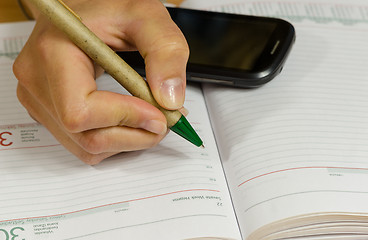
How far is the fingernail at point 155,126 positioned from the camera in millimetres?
502

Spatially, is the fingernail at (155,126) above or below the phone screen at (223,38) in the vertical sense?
above

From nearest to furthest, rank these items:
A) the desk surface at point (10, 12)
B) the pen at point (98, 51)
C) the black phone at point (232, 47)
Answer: the pen at point (98, 51) → the black phone at point (232, 47) → the desk surface at point (10, 12)

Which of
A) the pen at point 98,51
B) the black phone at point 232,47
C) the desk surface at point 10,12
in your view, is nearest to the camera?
the pen at point 98,51

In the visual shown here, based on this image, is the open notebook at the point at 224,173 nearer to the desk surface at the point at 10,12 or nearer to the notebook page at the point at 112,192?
the notebook page at the point at 112,192

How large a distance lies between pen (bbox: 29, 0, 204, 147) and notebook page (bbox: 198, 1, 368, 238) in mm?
100

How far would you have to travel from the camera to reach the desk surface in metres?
0.80

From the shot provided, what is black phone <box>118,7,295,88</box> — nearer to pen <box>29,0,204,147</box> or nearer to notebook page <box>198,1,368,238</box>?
notebook page <box>198,1,368,238</box>

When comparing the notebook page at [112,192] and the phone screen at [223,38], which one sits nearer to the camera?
the notebook page at [112,192]

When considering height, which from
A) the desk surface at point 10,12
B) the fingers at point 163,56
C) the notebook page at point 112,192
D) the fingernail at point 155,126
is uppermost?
the fingers at point 163,56

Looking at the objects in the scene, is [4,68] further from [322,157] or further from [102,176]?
[322,157]

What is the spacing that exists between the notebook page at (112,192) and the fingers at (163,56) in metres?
0.08

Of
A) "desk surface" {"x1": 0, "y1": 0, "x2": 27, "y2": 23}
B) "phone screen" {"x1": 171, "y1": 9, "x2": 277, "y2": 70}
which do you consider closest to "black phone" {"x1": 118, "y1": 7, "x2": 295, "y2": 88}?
"phone screen" {"x1": 171, "y1": 9, "x2": 277, "y2": 70}

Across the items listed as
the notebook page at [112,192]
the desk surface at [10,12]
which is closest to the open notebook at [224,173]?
the notebook page at [112,192]

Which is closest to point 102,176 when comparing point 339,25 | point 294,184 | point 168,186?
point 168,186
